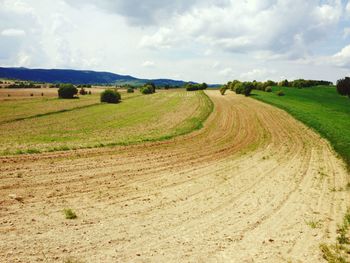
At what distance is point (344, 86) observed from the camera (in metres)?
84.7

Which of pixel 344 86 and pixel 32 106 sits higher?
pixel 344 86

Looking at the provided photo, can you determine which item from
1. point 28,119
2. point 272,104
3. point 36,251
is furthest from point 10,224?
point 272,104

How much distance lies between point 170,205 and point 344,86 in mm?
85836

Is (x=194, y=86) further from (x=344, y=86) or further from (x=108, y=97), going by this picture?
(x=108, y=97)

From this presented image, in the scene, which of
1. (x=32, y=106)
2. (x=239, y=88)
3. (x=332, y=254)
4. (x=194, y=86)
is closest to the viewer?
(x=332, y=254)

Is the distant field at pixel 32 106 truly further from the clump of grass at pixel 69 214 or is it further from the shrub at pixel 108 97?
the clump of grass at pixel 69 214

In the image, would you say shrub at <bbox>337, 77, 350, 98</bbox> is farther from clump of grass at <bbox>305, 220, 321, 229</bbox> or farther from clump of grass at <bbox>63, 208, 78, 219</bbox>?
clump of grass at <bbox>63, 208, 78, 219</bbox>

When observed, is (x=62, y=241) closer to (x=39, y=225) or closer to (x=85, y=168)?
(x=39, y=225)

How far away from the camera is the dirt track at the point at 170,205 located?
29.7 ft

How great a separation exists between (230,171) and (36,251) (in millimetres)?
11175

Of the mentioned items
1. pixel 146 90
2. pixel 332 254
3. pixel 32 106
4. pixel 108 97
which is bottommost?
pixel 32 106

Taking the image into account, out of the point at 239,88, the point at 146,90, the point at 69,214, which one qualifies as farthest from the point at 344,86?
the point at 69,214

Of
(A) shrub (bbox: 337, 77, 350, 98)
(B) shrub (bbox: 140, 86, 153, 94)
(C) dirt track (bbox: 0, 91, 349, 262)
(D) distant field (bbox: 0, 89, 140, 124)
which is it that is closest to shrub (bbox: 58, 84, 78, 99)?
(D) distant field (bbox: 0, 89, 140, 124)

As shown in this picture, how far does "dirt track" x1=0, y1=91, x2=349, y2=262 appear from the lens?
9.05m
